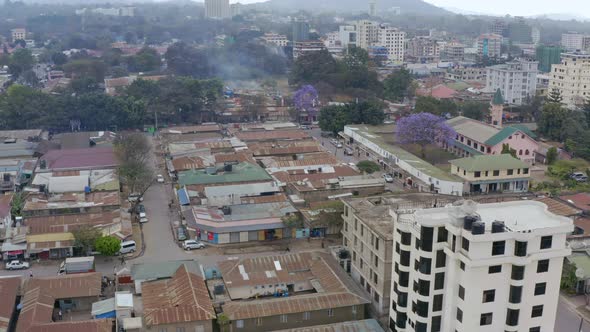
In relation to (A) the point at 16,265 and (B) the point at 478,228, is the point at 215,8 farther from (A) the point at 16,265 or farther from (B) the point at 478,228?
(B) the point at 478,228

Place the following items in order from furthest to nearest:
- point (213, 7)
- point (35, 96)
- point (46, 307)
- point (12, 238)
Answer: point (213, 7) < point (35, 96) < point (12, 238) < point (46, 307)

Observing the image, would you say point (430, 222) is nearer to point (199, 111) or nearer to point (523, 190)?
point (523, 190)

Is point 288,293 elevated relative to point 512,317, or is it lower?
lower

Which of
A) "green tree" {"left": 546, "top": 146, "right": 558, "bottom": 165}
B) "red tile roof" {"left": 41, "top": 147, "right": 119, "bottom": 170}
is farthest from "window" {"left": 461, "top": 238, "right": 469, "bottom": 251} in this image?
"green tree" {"left": 546, "top": 146, "right": 558, "bottom": 165}

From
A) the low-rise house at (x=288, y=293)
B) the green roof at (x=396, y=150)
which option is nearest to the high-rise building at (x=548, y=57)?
the green roof at (x=396, y=150)

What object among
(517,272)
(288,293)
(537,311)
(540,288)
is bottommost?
(288,293)

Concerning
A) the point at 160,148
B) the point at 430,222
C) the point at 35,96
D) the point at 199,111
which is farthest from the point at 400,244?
the point at 35,96

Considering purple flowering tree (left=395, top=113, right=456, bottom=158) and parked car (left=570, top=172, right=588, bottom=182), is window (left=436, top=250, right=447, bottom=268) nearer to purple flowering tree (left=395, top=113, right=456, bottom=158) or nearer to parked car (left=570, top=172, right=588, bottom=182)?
parked car (left=570, top=172, right=588, bottom=182)

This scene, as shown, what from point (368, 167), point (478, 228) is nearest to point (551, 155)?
point (368, 167)
